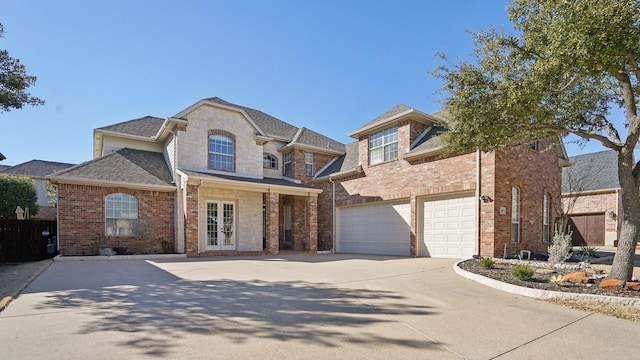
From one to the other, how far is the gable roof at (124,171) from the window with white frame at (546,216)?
16.5 m

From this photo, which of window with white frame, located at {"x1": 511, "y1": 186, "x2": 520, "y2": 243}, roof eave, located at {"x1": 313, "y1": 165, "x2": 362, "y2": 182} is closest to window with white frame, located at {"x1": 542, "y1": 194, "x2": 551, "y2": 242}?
window with white frame, located at {"x1": 511, "y1": 186, "x2": 520, "y2": 243}

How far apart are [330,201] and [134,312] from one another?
1424 centimetres

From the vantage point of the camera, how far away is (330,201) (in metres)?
18.8

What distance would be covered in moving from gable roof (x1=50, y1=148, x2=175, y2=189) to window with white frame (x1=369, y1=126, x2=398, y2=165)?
374 inches

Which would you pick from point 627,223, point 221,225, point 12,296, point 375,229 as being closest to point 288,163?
point 221,225

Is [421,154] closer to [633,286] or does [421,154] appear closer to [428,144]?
[428,144]

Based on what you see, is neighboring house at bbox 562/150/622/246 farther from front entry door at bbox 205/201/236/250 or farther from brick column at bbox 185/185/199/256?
brick column at bbox 185/185/199/256

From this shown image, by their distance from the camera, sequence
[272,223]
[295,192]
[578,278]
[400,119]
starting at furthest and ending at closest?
[295,192] → [272,223] → [400,119] → [578,278]

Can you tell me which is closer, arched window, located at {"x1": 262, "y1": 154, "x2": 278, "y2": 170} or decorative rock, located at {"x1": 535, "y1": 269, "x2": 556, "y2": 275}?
decorative rock, located at {"x1": 535, "y1": 269, "x2": 556, "y2": 275}

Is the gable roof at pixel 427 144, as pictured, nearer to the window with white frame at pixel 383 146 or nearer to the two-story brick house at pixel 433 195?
the two-story brick house at pixel 433 195

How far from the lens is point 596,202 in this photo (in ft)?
69.8

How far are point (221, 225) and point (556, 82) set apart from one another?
13856 mm

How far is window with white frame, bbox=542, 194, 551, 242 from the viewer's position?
14695 millimetres

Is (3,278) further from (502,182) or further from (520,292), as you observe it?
(502,182)
